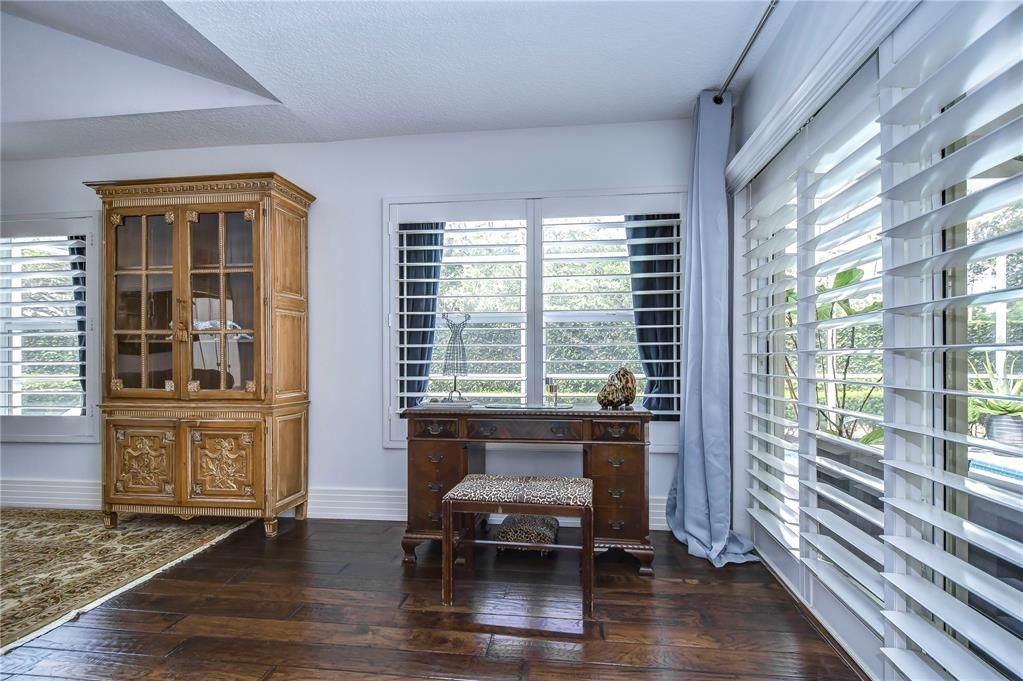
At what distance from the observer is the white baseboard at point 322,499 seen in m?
3.44

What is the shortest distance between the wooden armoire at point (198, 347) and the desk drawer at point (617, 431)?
6.45ft

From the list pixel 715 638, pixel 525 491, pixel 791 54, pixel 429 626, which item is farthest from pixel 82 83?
pixel 715 638

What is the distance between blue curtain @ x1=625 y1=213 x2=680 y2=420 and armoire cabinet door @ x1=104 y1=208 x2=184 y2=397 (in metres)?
2.93

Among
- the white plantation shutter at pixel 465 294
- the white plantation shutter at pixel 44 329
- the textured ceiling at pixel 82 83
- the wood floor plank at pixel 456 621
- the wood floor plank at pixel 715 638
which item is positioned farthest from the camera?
the white plantation shutter at pixel 44 329

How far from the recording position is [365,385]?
3510 mm

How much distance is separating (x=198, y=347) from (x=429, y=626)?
90.0 inches

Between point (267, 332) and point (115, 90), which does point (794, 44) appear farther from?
point (115, 90)

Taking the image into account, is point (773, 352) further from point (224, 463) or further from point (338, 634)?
point (224, 463)

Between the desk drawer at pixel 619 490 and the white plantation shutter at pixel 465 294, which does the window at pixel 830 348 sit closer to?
A: the desk drawer at pixel 619 490

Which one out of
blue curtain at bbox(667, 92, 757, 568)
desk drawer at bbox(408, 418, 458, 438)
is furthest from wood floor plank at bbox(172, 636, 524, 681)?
blue curtain at bbox(667, 92, 757, 568)

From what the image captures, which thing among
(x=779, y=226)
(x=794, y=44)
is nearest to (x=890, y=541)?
(x=779, y=226)

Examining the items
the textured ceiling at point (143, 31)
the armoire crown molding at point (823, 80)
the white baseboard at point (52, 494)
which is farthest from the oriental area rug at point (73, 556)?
the armoire crown molding at point (823, 80)

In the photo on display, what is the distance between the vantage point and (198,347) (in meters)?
3.20

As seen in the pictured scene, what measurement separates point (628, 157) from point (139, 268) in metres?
3.23
